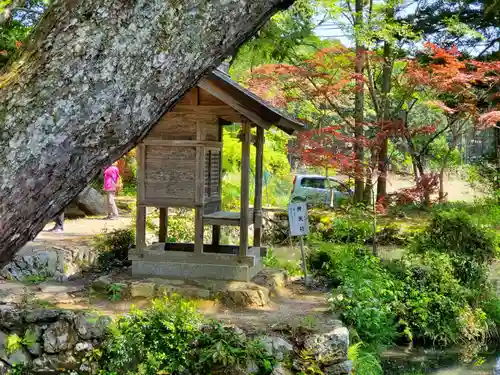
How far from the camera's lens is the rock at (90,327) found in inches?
227

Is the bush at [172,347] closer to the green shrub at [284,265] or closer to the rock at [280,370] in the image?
the rock at [280,370]

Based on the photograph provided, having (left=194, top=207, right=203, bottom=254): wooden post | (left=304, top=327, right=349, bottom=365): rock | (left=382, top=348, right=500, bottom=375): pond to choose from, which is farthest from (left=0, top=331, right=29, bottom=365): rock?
(left=382, top=348, right=500, bottom=375): pond

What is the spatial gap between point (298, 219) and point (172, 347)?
3542 millimetres

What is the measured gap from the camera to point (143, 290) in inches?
286

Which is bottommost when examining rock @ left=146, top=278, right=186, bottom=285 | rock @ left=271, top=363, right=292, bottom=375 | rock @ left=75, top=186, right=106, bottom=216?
rock @ left=271, top=363, right=292, bottom=375

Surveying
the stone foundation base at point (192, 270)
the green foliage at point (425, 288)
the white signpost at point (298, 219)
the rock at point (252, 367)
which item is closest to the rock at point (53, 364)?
the rock at point (252, 367)

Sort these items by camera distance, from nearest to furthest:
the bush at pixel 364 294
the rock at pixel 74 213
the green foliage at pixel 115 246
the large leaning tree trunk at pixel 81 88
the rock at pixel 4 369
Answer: the large leaning tree trunk at pixel 81 88, the rock at pixel 4 369, the bush at pixel 364 294, the green foliage at pixel 115 246, the rock at pixel 74 213

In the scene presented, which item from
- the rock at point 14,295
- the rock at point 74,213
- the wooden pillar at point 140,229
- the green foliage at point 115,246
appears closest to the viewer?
the rock at point 14,295

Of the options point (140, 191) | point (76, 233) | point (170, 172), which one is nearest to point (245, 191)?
point (170, 172)

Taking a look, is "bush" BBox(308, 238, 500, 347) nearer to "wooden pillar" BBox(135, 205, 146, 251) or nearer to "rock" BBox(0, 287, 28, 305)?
"wooden pillar" BBox(135, 205, 146, 251)

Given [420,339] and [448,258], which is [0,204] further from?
[448,258]

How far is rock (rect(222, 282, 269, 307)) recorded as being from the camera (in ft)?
23.7

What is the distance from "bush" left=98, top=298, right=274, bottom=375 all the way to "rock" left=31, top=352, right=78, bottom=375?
300 millimetres

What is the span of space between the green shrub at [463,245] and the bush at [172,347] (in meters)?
5.25
